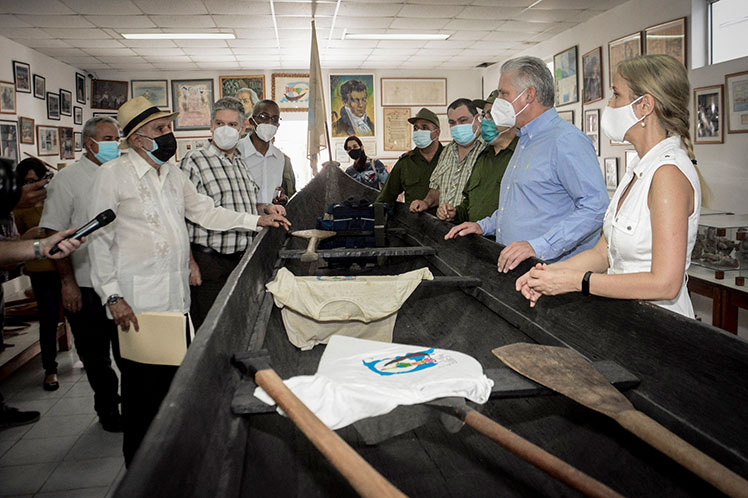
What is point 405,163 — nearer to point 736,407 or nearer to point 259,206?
point 259,206

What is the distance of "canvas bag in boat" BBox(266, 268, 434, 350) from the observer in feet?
7.95

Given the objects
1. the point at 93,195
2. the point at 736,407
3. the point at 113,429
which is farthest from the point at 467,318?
the point at 113,429

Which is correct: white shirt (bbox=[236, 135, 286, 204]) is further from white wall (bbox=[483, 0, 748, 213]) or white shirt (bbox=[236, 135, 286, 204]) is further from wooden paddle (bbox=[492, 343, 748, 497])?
white wall (bbox=[483, 0, 748, 213])

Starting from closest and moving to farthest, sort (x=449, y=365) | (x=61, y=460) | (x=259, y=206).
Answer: (x=449, y=365)
(x=61, y=460)
(x=259, y=206)

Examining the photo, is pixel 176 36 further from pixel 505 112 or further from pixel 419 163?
pixel 505 112

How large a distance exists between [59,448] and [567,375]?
2.98 meters

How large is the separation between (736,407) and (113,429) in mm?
3276

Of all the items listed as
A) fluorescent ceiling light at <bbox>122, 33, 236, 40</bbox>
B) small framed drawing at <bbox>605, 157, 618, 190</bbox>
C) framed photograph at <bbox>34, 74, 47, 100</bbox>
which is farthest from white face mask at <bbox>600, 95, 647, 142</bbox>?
framed photograph at <bbox>34, 74, 47, 100</bbox>

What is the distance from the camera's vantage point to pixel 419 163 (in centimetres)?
489

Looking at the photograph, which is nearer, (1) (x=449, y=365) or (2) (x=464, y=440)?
(1) (x=449, y=365)

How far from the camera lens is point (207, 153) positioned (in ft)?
11.6

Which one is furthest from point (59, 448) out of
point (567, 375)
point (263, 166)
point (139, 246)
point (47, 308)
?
point (567, 375)

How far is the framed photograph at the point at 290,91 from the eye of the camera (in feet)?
39.3

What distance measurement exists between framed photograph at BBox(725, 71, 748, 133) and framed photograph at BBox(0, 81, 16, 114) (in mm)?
8736
